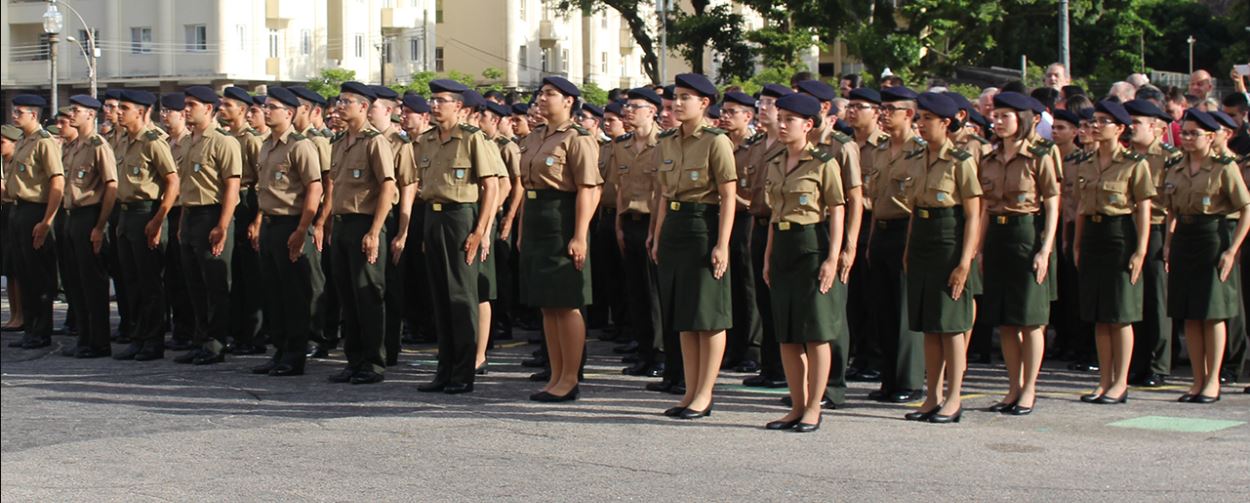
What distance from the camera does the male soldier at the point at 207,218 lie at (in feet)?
39.9

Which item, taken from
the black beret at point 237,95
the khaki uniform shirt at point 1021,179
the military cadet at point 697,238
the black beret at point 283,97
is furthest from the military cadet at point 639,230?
the black beret at point 237,95

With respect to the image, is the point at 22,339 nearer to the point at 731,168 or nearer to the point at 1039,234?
the point at 731,168

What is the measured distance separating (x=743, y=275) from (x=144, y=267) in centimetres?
450

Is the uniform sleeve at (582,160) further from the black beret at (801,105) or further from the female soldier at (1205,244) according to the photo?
the female soldier at (1205,244)

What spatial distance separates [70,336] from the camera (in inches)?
572

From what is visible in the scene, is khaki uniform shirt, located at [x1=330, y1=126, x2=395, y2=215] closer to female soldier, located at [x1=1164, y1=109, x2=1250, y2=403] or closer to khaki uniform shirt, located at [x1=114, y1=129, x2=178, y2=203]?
khaki uniform shirt, located at [x1=114, y1=129, x2=178, y2=203]

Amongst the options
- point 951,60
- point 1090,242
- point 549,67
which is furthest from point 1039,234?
point 549,67

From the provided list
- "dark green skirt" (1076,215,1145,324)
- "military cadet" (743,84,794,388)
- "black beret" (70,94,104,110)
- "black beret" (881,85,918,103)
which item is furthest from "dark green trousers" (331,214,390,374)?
"dark green skirt" (1076,215,1145,324)

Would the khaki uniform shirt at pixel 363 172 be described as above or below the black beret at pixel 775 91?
below

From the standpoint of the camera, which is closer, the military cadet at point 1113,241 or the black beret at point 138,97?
the military cadet at point 1113,241

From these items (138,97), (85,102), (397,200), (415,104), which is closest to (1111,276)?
(415,104)

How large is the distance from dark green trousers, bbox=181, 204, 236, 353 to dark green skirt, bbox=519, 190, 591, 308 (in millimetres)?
3128

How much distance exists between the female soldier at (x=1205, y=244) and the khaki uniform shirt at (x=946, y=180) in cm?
195

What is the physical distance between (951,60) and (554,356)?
115 ft
